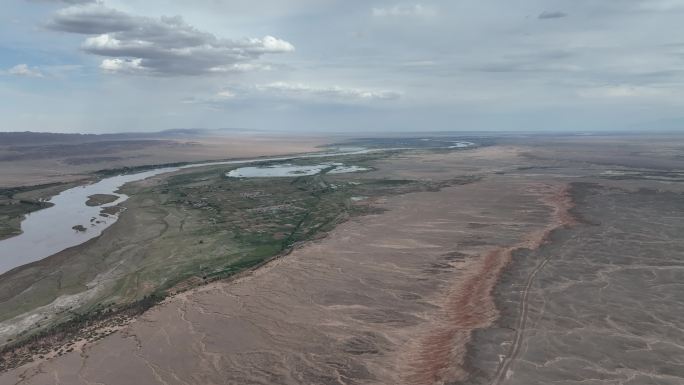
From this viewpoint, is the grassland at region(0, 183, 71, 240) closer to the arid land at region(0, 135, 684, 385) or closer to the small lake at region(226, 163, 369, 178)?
the arid land at region(0, 135, 684, 385)

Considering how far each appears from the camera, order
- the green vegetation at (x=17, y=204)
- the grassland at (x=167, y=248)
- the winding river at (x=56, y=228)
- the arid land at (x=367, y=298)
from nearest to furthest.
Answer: the arid land at (x=367, y=298) < the grassland at (x=167, y=248) < the winding river at (x=56, y=228) < the green vegetation at (x=17, y=204)

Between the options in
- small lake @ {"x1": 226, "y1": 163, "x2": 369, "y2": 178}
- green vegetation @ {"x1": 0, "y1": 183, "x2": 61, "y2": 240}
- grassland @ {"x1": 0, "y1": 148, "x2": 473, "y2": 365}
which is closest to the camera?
grassland @ {"x1": 0, "y1": 148, "x2": 473, "y2": 365}

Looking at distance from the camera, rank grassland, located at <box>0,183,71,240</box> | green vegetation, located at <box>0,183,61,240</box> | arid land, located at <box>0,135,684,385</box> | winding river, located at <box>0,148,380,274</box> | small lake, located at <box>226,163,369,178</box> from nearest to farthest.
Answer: arid land, located at <box>0,135,684,385</box>
winding river, located at <box>0,148,380,274</box>
green vegetation, located at <box>0,183,61,240</box>
grassland, located at <box>0,183,71,240</box>
small lake, located at <box>226,163,369,178</box>

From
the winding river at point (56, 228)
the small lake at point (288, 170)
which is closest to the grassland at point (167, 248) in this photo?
the winding river at point (56, 228)

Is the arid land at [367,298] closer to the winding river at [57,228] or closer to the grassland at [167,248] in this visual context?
the grassland at [167,248]

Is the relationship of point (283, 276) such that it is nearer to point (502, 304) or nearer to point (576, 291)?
point (502, 304)

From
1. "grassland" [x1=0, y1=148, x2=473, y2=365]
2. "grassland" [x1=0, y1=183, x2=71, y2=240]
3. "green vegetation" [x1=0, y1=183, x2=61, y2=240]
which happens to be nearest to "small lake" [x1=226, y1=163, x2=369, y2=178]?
"grassland" [x1=0, y1=148, x2=473, y2=365]

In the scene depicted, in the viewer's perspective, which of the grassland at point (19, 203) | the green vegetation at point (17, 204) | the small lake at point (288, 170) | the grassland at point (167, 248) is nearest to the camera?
the grassland at point (167, 248)

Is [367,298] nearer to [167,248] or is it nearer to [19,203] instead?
[167,248]

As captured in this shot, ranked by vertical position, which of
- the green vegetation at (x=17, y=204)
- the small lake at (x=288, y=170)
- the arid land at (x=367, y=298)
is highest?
the small lake at (x=288, y=170)
